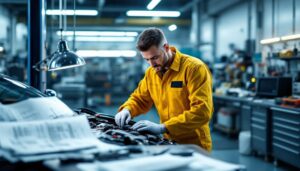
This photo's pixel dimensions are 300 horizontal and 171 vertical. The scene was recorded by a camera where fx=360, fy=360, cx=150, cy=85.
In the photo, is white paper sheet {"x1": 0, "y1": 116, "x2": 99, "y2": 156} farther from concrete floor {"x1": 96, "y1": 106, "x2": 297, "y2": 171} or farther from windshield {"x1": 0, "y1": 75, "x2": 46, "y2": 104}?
concrete floor {"x1": 96, "y1": 106, "x2": 297, "y2": 171}

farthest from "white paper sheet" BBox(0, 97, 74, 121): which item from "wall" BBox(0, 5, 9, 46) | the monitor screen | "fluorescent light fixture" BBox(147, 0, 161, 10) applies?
"wall" BBox(0, 5, 9, 46)

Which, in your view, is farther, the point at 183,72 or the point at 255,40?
the point at 255,40

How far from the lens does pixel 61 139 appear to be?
47.7 inches

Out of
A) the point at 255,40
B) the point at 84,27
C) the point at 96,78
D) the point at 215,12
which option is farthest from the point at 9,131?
the point at 96,78

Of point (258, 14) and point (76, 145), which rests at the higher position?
point (258, 14)

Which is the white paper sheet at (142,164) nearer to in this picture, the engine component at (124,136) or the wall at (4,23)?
the engine component at (124,136)

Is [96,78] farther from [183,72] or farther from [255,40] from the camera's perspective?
[183,72]

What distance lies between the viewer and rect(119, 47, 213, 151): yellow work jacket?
181 centimetres

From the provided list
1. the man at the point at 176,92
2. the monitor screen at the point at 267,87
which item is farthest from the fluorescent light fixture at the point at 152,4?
the man at the point at 176,92

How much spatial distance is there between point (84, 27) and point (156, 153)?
9.84 m

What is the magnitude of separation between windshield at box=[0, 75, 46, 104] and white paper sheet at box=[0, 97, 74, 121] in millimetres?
194

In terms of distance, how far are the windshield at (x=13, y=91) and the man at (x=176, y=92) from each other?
1.54 feet

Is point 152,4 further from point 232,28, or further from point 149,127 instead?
point 149,127

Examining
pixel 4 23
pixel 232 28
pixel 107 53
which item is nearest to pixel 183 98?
pixel 232 28
